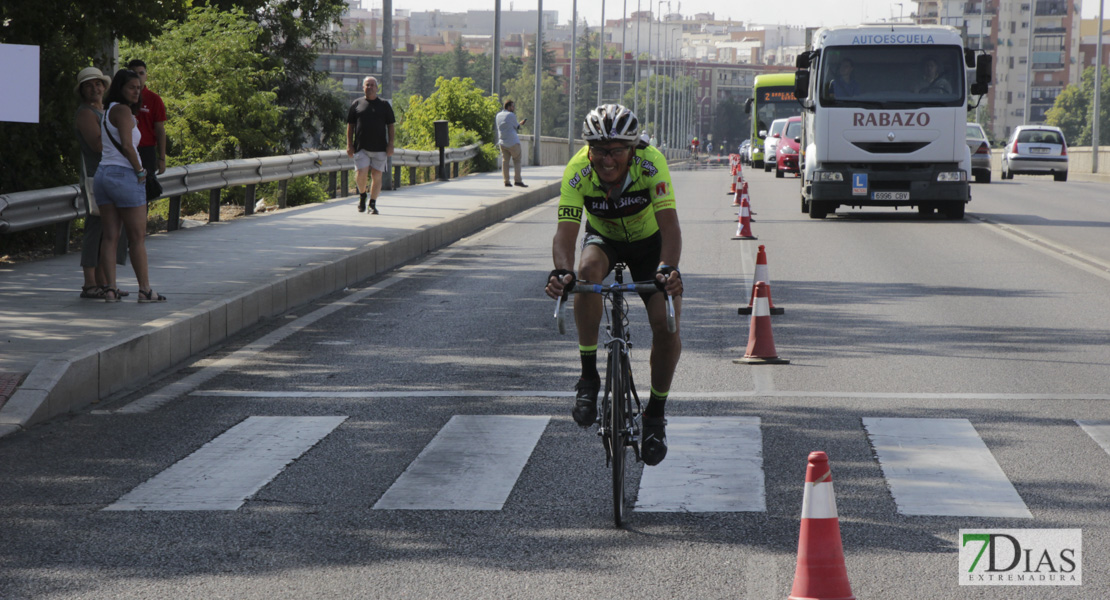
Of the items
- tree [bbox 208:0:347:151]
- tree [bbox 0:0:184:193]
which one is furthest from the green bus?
tree [bbox 0:0:184:193]

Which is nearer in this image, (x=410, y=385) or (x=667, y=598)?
(x=667, y=598)

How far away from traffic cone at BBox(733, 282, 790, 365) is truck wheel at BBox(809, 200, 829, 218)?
14207 millimetres

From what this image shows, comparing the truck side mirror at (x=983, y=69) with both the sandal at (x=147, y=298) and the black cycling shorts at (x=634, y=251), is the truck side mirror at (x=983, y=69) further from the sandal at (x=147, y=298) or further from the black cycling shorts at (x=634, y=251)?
the black cycling shorts at (x=634, y=251)

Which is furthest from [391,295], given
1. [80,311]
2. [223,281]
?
[80,311]

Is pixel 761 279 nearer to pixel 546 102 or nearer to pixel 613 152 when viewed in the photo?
pixel 613 152

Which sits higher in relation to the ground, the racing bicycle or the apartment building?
the apartment building

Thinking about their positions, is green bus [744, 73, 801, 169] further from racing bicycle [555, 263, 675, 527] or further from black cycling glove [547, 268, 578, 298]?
black cycling glove [547, 268, 578, 298]

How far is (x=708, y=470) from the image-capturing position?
20.4ft

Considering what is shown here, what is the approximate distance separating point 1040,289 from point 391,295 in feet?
20.9

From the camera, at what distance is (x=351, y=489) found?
5.95m

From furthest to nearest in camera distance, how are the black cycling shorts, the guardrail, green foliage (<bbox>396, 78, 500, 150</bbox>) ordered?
1. green foliage (<bbox>396, 78, 500, 150</bbox>)
2. the guardrail
3. the black cycling shorts

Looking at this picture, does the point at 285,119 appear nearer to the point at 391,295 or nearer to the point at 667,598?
the point at 391,295

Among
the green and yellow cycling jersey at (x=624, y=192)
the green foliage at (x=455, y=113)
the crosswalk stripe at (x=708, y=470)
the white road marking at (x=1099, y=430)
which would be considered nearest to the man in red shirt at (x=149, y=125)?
the crosswalk stripe at (x=708, y=470)

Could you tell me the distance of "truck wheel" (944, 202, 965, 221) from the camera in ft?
75.3
